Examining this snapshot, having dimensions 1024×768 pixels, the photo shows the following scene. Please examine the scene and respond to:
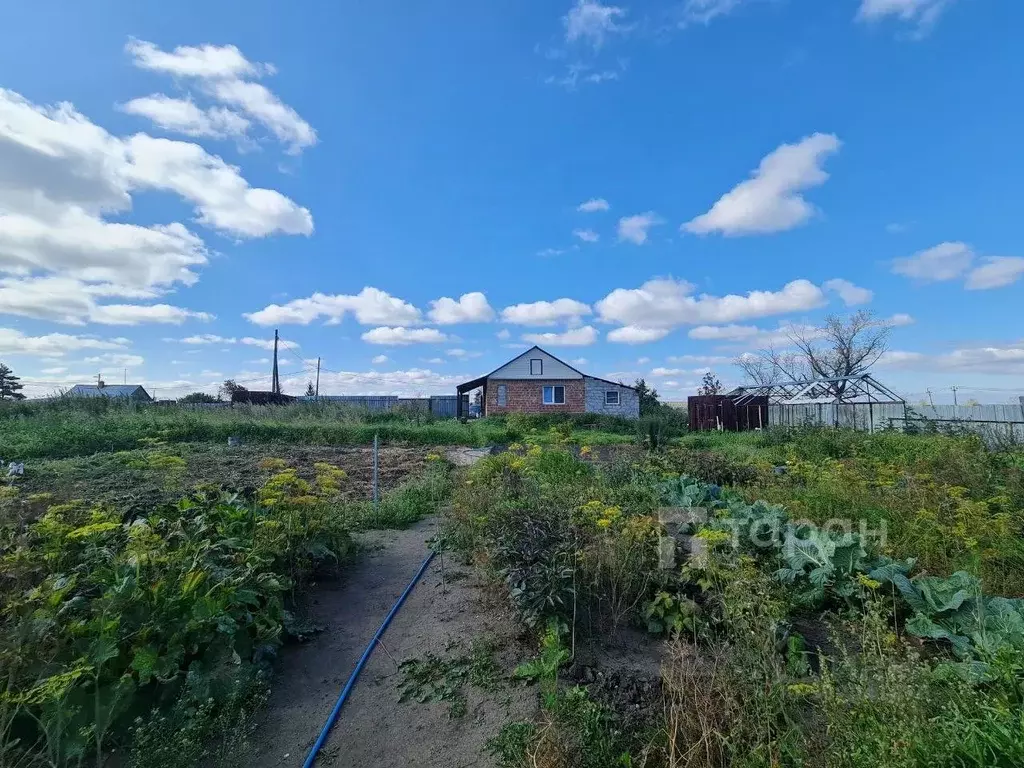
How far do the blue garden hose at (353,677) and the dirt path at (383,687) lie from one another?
3 cm

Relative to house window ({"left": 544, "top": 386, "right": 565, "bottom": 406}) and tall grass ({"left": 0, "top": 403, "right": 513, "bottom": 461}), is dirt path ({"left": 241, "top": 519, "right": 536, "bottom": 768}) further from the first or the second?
house window ({"left": 544, "top": 386, "right": 565, "bottom": 406})

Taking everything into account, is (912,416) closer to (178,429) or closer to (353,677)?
(353,677)

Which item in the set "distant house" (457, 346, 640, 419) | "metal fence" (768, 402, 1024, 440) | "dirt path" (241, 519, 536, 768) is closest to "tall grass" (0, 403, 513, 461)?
"distant house" (457, 346, 640, 419)

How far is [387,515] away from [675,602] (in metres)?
4.00

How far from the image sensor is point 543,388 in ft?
85.8

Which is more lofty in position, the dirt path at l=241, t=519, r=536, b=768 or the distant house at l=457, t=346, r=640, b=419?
the distant house at l=457, t=346, r=640, b=419

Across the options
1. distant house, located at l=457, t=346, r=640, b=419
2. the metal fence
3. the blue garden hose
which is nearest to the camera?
the blue garden hose

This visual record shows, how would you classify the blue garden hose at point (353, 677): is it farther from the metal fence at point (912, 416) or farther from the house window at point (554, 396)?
the house window at point (554, 396)

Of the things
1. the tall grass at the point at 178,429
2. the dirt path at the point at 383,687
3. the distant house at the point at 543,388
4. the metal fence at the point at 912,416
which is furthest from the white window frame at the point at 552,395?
the dirt path at the point at 383,687

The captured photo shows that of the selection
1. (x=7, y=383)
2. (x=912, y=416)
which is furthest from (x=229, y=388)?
(x=912, y=416)

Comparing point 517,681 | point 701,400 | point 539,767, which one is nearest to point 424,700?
point 517,681

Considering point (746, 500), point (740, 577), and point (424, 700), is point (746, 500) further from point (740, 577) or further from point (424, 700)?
point (424, 700)

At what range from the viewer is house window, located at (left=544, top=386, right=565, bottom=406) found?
26.1 meters

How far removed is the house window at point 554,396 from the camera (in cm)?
2609
